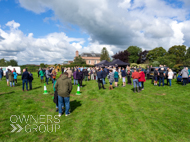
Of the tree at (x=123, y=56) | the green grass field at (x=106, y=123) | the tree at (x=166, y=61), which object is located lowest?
the green grass field at (x=106, y=123)

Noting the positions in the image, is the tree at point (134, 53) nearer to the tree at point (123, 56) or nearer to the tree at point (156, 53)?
the tree at point (156, 53)

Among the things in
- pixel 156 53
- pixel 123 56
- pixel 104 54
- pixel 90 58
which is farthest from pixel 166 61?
pixel 90 58

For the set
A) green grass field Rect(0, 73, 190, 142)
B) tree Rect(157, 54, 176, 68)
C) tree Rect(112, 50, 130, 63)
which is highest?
tree Rect(112, 50, 130, 63)

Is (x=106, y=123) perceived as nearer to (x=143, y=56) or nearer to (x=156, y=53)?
(x=156, y=53)

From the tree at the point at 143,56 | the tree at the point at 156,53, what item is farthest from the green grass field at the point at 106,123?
the tree at the point at 143,56

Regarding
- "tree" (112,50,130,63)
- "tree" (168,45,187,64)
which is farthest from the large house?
"tree" (168,45,187,64)

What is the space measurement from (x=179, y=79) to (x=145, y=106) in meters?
9.72

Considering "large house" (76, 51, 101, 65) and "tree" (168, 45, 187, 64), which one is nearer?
"tree" (168, 45, 187, 64)

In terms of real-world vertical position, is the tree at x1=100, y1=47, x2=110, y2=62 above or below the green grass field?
above

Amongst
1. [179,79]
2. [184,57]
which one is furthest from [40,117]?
[184,57]

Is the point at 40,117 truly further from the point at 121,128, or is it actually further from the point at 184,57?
the point at 184,57

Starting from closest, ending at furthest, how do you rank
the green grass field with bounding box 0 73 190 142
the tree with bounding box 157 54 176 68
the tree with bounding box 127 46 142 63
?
the green grass field with bounding box 0 73 190 142 → the tree with bounding box 157 54 176 68 → the tree with bounding box 127 46 142 63

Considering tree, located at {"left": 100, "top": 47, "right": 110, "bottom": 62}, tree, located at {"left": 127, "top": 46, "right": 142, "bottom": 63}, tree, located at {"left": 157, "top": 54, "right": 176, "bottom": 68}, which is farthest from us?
tree, located at {"left": 100, "top": 47, "right": 110, "bottom": 62}

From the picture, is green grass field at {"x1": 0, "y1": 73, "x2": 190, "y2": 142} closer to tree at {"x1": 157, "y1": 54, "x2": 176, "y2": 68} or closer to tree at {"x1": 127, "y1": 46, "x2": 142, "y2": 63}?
tree at {"x1": 157, "y1": 54, "x2": 176, "y2": 68}
